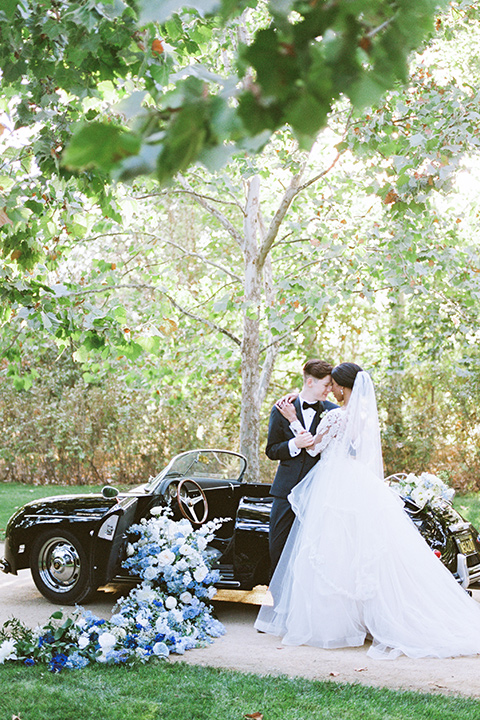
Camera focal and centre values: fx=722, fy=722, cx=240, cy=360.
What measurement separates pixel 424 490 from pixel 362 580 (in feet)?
4.39

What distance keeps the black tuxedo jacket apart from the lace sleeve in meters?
0.12

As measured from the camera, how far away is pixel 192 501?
6.28m

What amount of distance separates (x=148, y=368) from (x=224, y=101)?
911 cm

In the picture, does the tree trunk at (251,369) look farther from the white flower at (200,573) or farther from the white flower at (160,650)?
the white flower at (160,650)

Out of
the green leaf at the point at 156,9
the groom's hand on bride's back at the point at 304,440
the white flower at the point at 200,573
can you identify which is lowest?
the white flower at the point at 200,573

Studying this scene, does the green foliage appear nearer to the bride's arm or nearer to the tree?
the tree

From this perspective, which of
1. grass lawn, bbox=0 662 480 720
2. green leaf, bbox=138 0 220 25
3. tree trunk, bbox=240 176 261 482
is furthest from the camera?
tree trunk, bbox=240 176 261 482

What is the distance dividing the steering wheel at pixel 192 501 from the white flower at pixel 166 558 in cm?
37

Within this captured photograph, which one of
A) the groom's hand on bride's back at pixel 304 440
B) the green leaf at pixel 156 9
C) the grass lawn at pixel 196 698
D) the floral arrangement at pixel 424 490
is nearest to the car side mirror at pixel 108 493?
the groom's hand on bride's back at pixel 304 440

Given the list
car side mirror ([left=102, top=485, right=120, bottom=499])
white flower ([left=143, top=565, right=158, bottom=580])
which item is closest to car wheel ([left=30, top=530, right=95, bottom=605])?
car side mirror ([left=102, top=485, right=120, bottom=499])

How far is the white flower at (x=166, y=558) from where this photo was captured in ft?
18.5

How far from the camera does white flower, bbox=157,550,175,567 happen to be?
565 centimetres

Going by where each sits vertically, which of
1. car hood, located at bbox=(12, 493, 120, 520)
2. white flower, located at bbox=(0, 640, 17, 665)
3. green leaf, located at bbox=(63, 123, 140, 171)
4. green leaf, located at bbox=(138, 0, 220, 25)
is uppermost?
green leaf, located at bbox=(138, 0, 220, 25)

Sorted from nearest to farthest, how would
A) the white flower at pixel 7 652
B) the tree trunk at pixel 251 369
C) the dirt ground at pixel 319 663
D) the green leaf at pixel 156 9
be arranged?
the green leaf at pixel 156 9, the dirt ground at pixel 319 663, the white flower at pixel 7 652, the tree trunk at pixel 251 369
